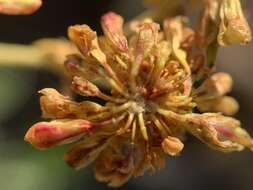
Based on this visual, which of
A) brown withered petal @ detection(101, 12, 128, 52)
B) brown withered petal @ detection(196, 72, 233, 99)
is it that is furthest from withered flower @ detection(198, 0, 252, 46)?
brown withered petal @ detection(101, 12, 128, 52)

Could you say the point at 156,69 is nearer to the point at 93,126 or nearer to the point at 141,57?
the point at 141,57

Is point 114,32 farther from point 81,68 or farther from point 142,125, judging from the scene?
point 142,125

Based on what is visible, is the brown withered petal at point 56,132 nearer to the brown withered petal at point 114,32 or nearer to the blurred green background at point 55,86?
the brown withered petal at point 114,32

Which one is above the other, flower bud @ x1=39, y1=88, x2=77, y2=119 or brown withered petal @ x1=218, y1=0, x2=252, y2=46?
brown withered petal @ x1=218, y1=0, x2=252, y2=46

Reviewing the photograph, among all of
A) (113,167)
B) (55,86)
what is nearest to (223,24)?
(113,167)

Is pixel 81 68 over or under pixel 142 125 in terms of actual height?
over

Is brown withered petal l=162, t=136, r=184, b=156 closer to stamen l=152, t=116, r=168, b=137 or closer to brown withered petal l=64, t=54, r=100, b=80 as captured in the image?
stamen l=152, t=116, r=168, b=137
